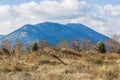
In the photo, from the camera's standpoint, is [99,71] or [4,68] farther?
[4,68]

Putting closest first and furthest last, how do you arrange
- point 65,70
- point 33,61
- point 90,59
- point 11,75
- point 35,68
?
point 11,75 < point 65,70 < point 35,68 < point 33,61 < point 90,59

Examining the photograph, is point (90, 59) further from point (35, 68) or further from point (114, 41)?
point (114, 41)

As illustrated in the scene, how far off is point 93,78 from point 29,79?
246 cm

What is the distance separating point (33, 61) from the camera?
20.9 metres

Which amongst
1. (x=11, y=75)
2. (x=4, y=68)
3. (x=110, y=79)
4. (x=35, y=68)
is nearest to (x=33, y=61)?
(x=35, y=68)

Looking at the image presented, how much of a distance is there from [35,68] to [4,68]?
6.08ft

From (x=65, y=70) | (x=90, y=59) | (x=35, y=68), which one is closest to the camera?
(x=65, y=70)

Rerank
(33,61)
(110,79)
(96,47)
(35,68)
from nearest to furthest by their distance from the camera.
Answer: (110,79) → (35,68) → (33,61) → (96,47)

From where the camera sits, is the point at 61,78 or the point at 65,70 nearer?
the point at 61,78

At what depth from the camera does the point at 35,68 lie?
17719 mm

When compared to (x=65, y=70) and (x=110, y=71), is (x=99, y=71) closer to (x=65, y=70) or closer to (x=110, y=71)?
(x=110, y=71)

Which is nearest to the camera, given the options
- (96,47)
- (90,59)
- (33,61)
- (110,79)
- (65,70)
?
(110,79)

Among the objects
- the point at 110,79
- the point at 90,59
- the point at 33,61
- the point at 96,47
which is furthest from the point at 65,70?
the point at 96,47

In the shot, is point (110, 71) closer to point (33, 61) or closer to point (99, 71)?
point (99, 71)
